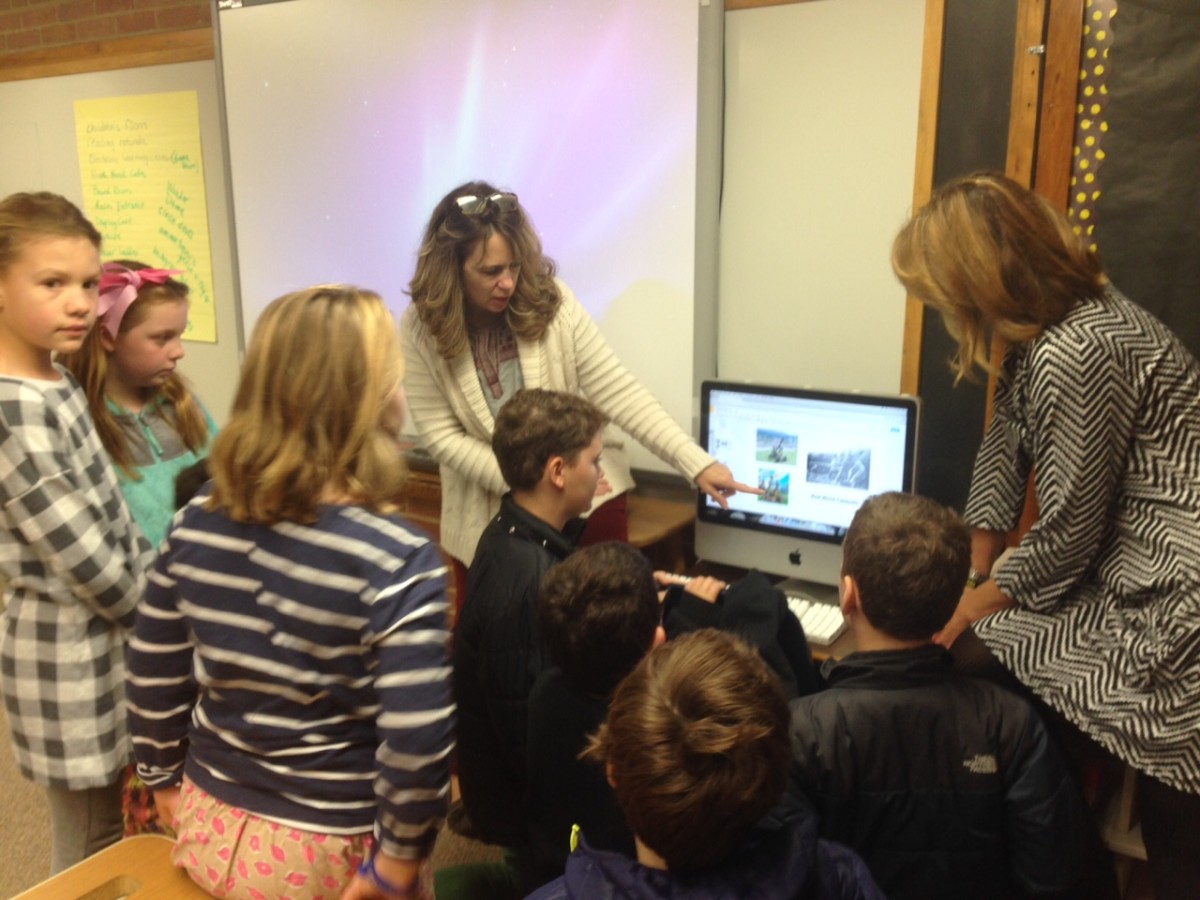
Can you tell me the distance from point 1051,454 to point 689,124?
127 cm

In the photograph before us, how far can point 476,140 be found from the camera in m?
2.82

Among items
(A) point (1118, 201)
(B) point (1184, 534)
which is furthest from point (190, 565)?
(A) point (1118, 201)

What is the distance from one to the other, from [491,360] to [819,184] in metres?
0.88

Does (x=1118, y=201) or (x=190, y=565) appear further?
(x=1118, y=201)

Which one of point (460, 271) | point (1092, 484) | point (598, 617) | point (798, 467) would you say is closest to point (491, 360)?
point (460, 271)

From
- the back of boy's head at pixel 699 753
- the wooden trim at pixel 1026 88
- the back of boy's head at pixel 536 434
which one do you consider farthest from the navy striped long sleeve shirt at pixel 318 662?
the wooden trim at pixel 1026 88

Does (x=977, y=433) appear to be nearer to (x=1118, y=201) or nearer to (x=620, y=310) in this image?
(x=1118, y=201)

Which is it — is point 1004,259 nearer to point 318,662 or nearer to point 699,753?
point 699,753

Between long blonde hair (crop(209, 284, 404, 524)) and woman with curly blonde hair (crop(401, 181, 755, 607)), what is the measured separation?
0.95 metres

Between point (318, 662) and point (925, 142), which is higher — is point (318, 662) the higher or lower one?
the lower one

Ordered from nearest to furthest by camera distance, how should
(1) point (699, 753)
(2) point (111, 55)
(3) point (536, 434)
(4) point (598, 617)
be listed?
1. (1) point (699, 753)
2. (4) point (598, 617)
3. (3) point (536, 434)
4. (2) point (111, 55)

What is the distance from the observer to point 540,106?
2664mm

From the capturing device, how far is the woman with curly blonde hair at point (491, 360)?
85.0 inches

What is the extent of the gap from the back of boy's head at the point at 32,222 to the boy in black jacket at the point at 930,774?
1.41 meters
